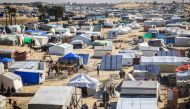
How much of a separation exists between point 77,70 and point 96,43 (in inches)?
539

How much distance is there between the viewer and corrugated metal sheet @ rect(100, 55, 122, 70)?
29.0 m

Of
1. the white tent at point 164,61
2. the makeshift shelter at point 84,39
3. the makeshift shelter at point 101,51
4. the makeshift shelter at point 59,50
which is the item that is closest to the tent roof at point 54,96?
the white tent at point 164,61

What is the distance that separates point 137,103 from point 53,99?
3.80 m

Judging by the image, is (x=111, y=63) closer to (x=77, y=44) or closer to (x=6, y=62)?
(x=6, y=62)

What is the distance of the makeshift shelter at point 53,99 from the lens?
1675cm

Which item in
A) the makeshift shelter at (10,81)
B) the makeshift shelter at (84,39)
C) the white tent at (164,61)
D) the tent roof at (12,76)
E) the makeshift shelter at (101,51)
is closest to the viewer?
the makeshift shelter at (10,81)

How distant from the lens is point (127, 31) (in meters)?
60.3

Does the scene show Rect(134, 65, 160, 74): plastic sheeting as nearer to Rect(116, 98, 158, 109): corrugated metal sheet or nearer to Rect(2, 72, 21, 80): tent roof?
Rect(116, 98, 158, 109): corrugated metal sheet

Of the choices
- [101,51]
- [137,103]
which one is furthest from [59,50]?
[137,103]

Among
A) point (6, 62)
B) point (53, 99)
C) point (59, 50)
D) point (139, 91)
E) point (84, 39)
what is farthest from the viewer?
point (84, 39)

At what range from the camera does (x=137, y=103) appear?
1691 cm

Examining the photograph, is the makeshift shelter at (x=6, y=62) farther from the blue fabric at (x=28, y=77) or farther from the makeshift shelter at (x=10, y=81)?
the makeshift shelter at (x=10, y=81)

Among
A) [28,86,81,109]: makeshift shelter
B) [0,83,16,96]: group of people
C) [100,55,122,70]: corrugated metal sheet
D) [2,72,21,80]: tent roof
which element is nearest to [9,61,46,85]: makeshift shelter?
[2,72,21,80]: tent roof

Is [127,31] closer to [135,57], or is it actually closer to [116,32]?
[116,32]
